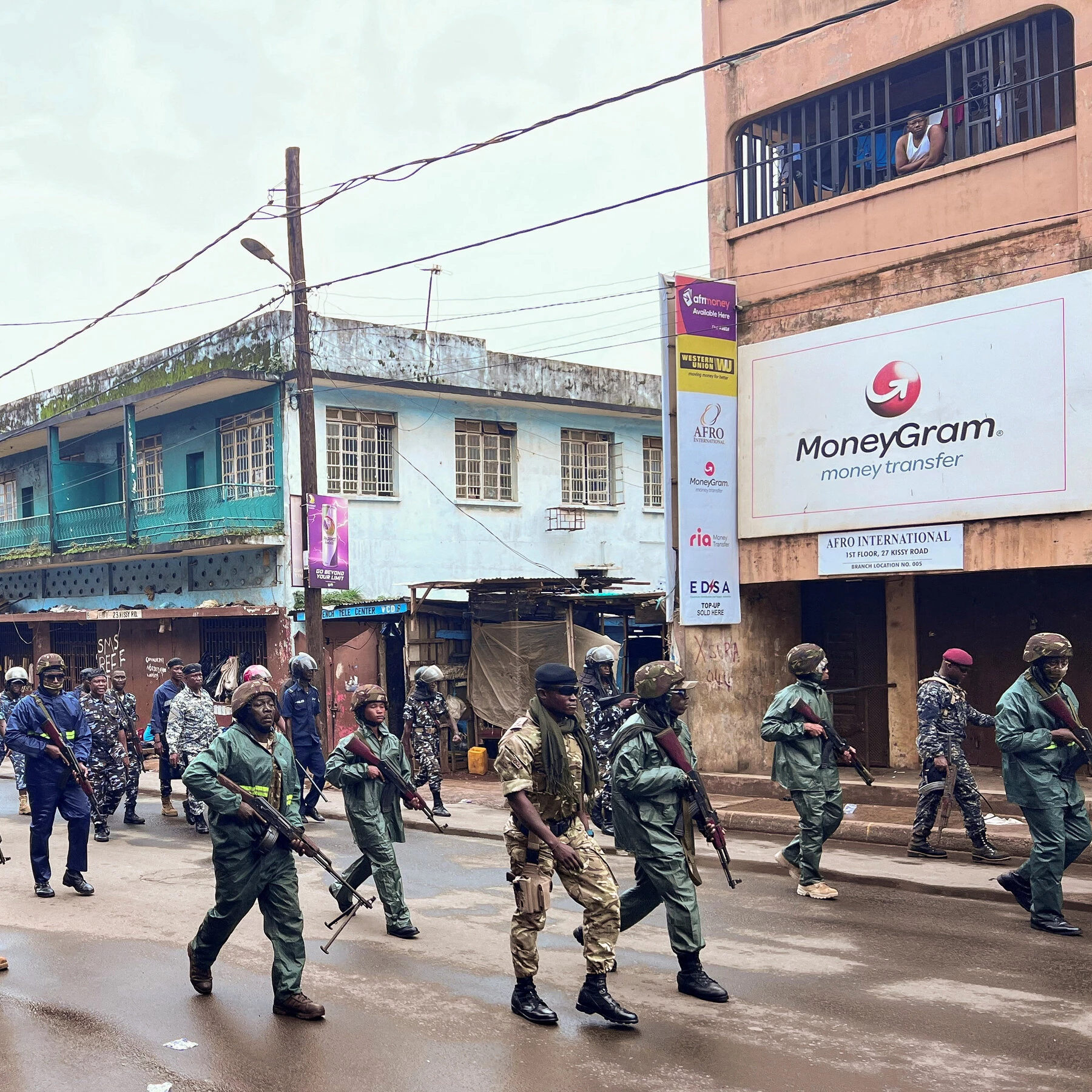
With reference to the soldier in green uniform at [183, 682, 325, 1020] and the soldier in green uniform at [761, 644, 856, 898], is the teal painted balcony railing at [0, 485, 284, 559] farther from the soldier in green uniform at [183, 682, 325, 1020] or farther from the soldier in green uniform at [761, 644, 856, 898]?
the soldier in green uniform at [183, 682, 325, 1020]

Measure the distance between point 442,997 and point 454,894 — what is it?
301 centimetres

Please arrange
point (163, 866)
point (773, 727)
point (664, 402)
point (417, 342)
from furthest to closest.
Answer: point (417, 342) → point (664, 402) → point (163, 866) → point (773, 727)

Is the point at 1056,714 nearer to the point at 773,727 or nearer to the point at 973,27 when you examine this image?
the point at 773,727

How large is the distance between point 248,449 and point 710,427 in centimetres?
1101

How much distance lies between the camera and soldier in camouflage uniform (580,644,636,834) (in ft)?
39.9

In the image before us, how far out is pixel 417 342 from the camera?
2294 centimetres

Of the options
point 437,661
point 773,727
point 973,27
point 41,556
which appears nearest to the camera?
point 773,727

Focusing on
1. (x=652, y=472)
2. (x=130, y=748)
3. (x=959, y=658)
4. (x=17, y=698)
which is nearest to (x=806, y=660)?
(x=959, y=658)

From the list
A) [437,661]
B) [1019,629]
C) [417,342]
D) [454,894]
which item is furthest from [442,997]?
[417,342]

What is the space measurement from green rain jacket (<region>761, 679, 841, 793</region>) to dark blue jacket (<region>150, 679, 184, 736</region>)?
25.7 feet

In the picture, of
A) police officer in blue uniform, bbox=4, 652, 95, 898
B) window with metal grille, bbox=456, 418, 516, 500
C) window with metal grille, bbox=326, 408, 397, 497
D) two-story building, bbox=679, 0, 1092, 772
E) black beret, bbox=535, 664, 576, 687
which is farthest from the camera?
window with metal grille, bbox=456, 418, 516, 500

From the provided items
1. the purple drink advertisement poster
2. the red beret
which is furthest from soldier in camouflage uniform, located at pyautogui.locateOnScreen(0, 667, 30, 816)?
the red beret

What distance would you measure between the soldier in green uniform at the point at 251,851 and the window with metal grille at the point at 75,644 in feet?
70.9

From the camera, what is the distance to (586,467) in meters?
25.5
